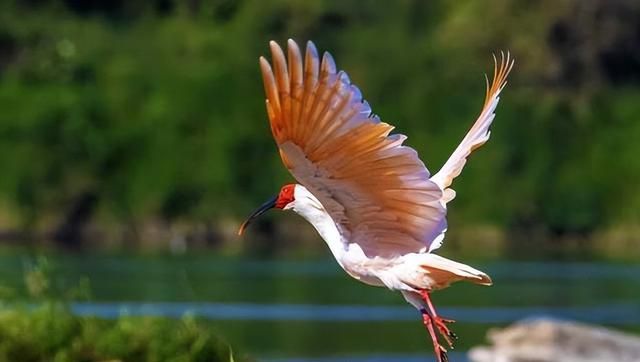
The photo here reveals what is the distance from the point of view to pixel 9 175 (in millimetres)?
50844

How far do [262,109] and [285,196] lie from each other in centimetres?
4712

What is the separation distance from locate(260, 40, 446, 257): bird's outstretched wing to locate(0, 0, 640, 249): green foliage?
41977 mm

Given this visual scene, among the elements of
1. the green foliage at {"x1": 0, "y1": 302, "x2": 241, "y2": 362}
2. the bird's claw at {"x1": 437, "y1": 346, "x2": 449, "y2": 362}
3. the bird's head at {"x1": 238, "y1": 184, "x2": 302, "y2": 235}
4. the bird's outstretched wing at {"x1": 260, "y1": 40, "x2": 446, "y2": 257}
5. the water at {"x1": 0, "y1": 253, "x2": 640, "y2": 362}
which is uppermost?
the bird's outstretched wing at {"x1": 260, "y1": 40, "x2": 446, "y2": 257}

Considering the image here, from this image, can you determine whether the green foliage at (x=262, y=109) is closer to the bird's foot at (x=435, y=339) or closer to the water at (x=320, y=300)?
the water at (x=320, y=300)

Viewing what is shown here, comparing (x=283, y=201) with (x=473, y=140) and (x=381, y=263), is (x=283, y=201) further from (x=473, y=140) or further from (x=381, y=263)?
(x=473, y=140)

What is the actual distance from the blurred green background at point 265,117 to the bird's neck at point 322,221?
3833 cm

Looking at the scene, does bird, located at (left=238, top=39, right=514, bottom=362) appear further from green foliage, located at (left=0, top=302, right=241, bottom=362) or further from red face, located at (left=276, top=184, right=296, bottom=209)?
green foliage, located at (left=0, top=302, right=241, bottom=362)

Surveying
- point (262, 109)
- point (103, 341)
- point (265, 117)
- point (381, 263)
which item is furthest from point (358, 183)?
point (262, 109)

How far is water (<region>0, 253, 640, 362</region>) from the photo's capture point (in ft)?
81.0

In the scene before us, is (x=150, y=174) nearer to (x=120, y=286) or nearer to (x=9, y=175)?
(x=9, y=175)

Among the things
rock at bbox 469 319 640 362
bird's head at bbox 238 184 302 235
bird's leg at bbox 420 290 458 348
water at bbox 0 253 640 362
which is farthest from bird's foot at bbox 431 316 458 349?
water at bbox 0 253 640 362

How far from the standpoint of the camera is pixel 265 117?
2136 inches

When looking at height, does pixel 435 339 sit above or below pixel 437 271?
below

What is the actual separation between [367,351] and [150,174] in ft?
97.5
